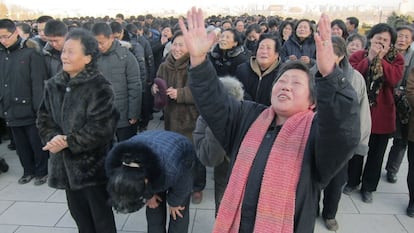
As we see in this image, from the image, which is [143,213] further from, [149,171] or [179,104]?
[149,171]

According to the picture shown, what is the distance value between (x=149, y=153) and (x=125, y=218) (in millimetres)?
1547

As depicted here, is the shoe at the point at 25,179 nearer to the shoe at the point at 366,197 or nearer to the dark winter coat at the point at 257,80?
the dark winter coat at the point at 257,80

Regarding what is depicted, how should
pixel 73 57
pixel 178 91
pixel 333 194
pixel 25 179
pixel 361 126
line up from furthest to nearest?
pixel 25 179
pixel 178 91
pixel 333 194
pixel 361 126
pixel 73 57

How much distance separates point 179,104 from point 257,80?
80cm

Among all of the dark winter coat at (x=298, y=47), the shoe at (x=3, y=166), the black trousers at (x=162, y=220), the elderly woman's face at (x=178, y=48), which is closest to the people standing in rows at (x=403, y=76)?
the dark winter coat at (x=298, y=47)

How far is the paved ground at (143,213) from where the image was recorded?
10.4ft

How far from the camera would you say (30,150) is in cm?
413

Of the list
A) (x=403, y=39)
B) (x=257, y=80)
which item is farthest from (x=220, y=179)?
(x=403, y=39)

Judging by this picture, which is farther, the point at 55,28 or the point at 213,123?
the point at 55,28

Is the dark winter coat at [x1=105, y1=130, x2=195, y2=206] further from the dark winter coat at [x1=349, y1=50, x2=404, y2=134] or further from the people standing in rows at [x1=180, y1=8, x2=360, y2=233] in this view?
the dark winter coat at [x1=349, y1=50, x2=404, y2=134]

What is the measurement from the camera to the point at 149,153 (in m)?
2.06

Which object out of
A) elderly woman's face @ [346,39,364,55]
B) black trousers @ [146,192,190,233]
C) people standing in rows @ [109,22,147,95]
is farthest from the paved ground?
people standing in rows @ [109,22,147,95]

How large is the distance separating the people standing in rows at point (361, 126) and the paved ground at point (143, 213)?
0.42ft

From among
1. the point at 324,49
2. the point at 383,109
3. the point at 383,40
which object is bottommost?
the point at 383,109
